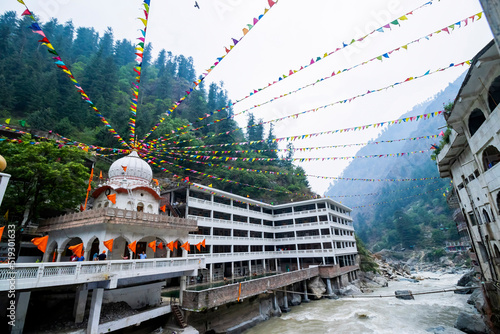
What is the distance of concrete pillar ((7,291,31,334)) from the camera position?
10.4 meters

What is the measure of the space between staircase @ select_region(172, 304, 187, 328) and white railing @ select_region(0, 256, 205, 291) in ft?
7.88

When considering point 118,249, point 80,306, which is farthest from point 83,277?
point 118,249

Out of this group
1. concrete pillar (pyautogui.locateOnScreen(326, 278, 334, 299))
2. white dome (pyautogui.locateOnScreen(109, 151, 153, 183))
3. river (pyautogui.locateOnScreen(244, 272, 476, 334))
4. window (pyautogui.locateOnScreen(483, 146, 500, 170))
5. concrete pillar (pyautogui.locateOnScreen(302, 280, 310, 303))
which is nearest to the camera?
window (pyautogui.locateOnScreen(483, 146, 500, 170))

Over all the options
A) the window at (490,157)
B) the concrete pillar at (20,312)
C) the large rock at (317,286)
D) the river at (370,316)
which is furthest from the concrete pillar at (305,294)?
the concrete pillar at (20,312)

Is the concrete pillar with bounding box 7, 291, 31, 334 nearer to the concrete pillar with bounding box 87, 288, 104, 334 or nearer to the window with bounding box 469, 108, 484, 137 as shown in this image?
the concrete pillar with bounding box 87, 288, 104, 334

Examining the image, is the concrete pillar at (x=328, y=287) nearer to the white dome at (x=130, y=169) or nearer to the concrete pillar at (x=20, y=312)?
the white dome at (x=130, y=169)

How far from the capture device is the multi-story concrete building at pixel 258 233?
1080 inches

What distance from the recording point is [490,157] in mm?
12820

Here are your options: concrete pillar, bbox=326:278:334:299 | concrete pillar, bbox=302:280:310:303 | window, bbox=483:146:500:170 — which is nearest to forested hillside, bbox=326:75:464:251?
concrete pillar, bbox=326:278:334:299

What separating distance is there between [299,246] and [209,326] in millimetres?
22687

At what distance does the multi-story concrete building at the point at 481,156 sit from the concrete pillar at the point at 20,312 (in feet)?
70.8

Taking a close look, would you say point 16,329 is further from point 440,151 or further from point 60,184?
point 440,151

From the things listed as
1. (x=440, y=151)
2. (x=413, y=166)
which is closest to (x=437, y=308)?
(x=440, y=151)

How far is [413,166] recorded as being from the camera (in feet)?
476
